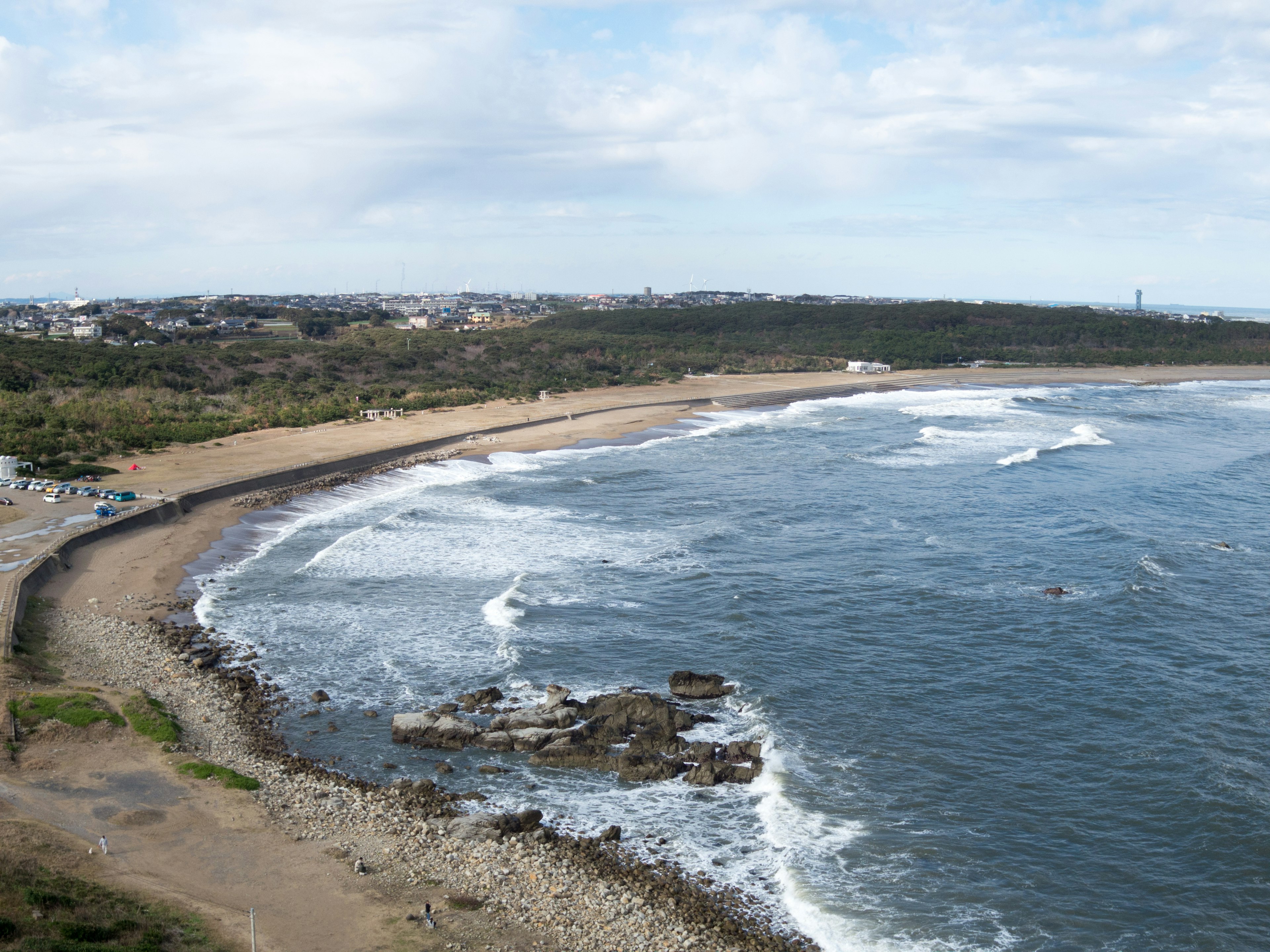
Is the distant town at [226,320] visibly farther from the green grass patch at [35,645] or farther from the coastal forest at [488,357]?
the green grass patch at [35,645]

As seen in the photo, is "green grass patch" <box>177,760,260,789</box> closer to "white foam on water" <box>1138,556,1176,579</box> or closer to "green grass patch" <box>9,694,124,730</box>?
"green grass patch" <box>9,694,124,730</box>

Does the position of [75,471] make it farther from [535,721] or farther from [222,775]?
[535,721]

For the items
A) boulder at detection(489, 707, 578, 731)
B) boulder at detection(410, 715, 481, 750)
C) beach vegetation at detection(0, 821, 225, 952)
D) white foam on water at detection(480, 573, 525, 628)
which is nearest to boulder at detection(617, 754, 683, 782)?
boulder at detection(489, 707, 578, 731)

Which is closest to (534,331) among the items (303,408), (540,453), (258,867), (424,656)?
(303,408)

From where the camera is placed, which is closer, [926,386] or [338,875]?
[338,875]

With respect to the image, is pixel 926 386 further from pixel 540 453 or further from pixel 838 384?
pixel 540 453

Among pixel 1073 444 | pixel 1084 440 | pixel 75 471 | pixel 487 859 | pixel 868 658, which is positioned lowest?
pixel 487 859

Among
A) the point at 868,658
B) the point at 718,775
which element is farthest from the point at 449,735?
the point at 868,658
